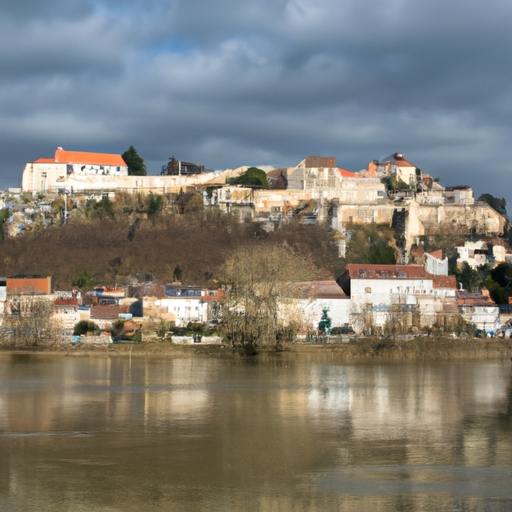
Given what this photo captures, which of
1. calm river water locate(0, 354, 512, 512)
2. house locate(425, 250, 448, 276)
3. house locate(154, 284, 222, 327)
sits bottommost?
calm river water locate(0, 354, 512, 512)

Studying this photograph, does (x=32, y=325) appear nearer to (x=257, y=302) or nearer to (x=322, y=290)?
(x=257, y=302)

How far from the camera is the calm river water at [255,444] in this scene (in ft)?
61.9

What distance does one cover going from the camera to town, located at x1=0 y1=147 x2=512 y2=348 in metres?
67.0

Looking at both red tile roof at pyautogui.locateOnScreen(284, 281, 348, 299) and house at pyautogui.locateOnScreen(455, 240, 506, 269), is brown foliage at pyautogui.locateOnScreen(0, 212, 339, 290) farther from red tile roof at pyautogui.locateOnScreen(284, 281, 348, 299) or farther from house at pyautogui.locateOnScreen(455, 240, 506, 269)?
house at pyautogui.locateOnScreen(455, 240, 506, 269)

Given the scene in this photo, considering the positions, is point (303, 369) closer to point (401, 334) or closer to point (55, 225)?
point (401, 334)

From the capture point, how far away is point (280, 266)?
59969 mm

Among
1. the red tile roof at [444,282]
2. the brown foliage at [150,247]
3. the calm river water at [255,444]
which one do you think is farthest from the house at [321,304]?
the calm river water at [255,444]

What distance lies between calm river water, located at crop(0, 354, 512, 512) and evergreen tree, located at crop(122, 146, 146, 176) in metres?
64.4

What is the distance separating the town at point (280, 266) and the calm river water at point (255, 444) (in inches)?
824

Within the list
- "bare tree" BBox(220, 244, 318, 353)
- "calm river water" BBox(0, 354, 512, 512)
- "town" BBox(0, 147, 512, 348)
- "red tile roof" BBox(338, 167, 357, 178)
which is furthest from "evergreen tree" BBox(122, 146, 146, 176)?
"calm river water" BBox(0, 354, 512, 512)

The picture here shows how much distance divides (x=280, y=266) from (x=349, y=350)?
716cm

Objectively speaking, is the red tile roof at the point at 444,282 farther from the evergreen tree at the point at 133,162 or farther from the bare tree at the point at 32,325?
the evergreen tree at the point at 133,162

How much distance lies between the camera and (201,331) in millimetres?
68750

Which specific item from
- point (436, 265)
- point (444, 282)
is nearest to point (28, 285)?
point (444, 282)
